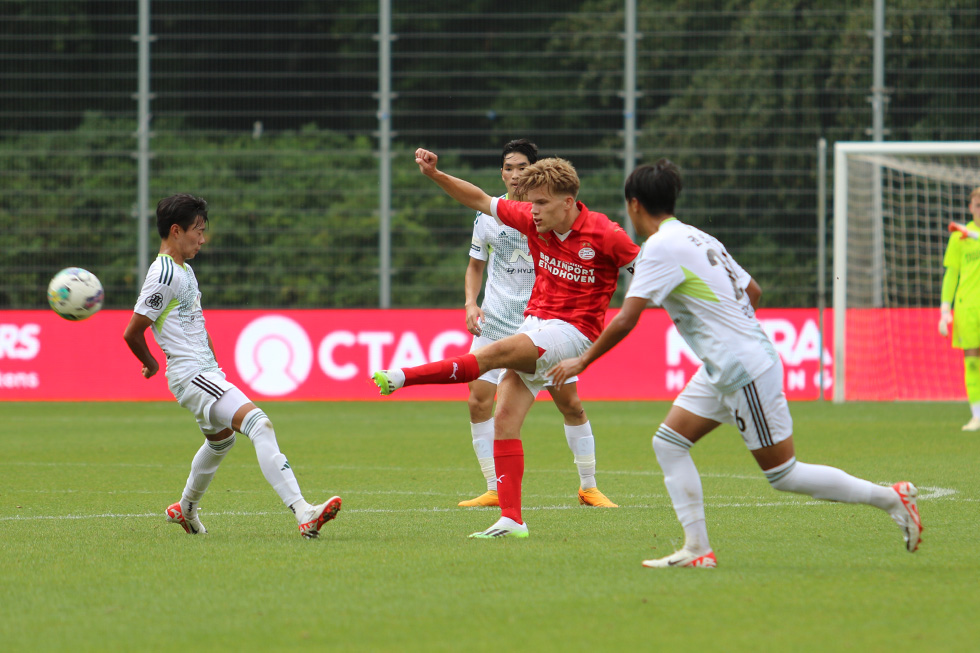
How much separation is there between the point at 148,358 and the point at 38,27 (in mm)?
15343

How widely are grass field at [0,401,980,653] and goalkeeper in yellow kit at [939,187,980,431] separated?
101 inches

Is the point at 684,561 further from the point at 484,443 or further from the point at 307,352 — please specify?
the point at 307,352

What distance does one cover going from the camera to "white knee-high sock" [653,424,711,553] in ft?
17.2

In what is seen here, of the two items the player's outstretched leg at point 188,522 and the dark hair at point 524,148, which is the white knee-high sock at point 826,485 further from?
the dark hair at point 524,148

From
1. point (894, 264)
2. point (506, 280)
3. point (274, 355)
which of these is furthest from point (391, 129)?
point (506, 280)

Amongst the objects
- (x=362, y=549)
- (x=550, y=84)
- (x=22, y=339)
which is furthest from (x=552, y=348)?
(x=550, y=84)

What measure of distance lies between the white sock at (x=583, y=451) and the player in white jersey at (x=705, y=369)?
7.90 feet

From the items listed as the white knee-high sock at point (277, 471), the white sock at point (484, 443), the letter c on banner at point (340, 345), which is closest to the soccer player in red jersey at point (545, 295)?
the white knee-high sock at point (277, 471)

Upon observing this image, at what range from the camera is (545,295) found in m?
6.50

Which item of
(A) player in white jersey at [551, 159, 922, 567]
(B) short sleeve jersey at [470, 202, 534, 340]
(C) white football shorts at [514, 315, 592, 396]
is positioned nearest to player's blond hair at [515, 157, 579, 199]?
(C) white football shorts at [514, 315, 592, 396]

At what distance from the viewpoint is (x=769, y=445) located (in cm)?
516

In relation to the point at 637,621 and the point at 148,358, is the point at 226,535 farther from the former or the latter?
the point at 637,621

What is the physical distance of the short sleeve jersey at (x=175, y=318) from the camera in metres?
6.43

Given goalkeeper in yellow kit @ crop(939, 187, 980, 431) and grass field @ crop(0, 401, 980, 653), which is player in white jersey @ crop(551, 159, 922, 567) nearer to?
grass field @ crop(0, 401, 980, 653)
